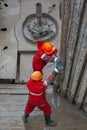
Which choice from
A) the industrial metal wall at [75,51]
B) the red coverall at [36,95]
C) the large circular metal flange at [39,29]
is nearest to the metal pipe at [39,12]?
the large circular metal flange at [39,29]

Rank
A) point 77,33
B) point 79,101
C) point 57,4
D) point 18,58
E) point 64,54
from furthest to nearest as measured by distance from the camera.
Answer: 1. point 57,4
2. point 18,58
3. point 79,101
4. point 64,54
5. point 77,33

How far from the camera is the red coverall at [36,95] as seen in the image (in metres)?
5.64

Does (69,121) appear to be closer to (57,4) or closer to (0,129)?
(0,129)

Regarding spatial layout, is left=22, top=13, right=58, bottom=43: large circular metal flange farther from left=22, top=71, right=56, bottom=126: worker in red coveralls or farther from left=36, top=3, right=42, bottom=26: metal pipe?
left=22, top=71, right=56, bottom=126: worker in red coveralls

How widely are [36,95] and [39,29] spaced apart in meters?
1.88

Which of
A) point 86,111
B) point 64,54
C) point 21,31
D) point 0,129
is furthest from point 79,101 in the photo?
point 21,31

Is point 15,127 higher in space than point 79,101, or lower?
lower

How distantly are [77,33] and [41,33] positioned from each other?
2.17m

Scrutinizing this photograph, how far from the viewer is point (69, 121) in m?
6.44

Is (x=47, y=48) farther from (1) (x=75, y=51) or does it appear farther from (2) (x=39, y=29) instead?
(2) (x=39, y=29)

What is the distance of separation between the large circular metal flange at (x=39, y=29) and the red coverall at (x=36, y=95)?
5.42 feet

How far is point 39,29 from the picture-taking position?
7.24 m

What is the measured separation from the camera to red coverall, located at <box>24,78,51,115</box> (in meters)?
5.64

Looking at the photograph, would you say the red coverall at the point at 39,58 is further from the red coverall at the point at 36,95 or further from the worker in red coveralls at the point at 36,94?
the red coverall at the point at 36,95
